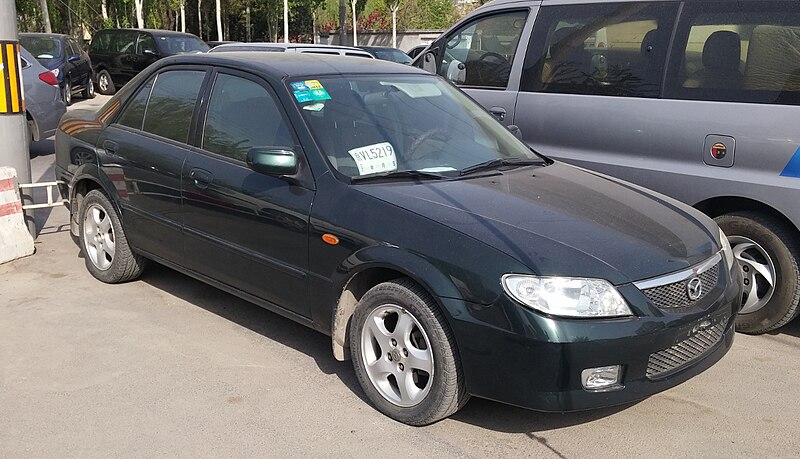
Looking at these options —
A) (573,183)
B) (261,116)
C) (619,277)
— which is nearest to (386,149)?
(261,116)

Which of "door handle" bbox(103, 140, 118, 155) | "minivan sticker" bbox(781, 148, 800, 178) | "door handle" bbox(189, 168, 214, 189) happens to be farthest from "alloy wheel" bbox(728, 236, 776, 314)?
"door handle" bbox(103, 140, 118, 155)

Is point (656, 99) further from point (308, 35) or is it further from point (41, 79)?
point (308, 35)

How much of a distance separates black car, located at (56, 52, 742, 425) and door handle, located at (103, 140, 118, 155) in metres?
0.01

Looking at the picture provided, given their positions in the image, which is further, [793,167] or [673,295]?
[793,167]

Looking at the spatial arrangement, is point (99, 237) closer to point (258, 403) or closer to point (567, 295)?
point (258, 403)

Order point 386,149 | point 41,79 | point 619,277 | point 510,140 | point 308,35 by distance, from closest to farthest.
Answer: point 619,277 < point 386,149 < point 510,140 < point 41,79 < point 308,35

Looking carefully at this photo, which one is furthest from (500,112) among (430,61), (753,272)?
(753,272)

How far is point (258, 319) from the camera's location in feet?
17.1

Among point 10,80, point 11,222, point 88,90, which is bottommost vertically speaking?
point 88,90

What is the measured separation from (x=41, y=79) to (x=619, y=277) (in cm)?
958

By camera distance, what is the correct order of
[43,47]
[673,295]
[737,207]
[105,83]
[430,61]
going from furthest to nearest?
1. [105,83]
2. [43,47]
3. [430,61]
4. [737,207]
5. [673,295]

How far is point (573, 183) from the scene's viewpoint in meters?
4.53

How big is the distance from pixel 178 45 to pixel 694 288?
19.1 meters

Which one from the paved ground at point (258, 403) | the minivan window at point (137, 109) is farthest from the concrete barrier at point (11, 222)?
the minivan window at point (137, 109)
